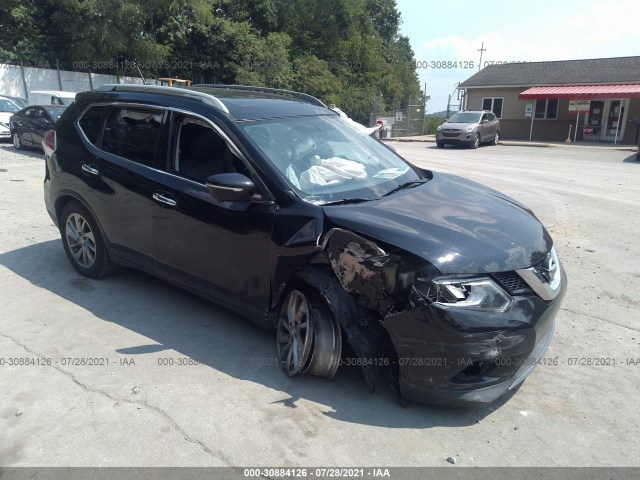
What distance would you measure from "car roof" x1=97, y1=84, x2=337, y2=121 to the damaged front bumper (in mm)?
2058

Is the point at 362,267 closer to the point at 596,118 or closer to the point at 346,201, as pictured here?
the point at 346,201

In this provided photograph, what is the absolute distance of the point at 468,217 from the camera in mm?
3572

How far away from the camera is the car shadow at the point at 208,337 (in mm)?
3328

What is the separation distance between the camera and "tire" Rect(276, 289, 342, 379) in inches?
136

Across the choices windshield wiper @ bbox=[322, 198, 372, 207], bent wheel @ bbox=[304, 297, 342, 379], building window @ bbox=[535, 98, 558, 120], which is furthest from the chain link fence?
bent wheel @ bbox=[304, 297, 342, 379]

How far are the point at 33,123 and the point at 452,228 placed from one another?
606 inches

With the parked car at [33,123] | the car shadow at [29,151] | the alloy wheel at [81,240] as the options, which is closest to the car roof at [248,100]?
the alloy wheel at [81,240]

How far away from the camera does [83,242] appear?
5.30m

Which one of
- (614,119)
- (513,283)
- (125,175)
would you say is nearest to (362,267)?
(513,283)

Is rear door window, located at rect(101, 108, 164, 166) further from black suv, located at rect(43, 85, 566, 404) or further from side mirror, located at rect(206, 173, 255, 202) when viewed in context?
side mirror, located at rect(206, 173, 255, 202)

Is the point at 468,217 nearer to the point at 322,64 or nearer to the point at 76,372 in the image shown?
the point at 76,372

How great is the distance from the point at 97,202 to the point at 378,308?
3131 mm

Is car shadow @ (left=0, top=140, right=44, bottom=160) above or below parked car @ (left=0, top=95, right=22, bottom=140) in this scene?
below

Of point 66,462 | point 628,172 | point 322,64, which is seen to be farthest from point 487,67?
point 66,462
